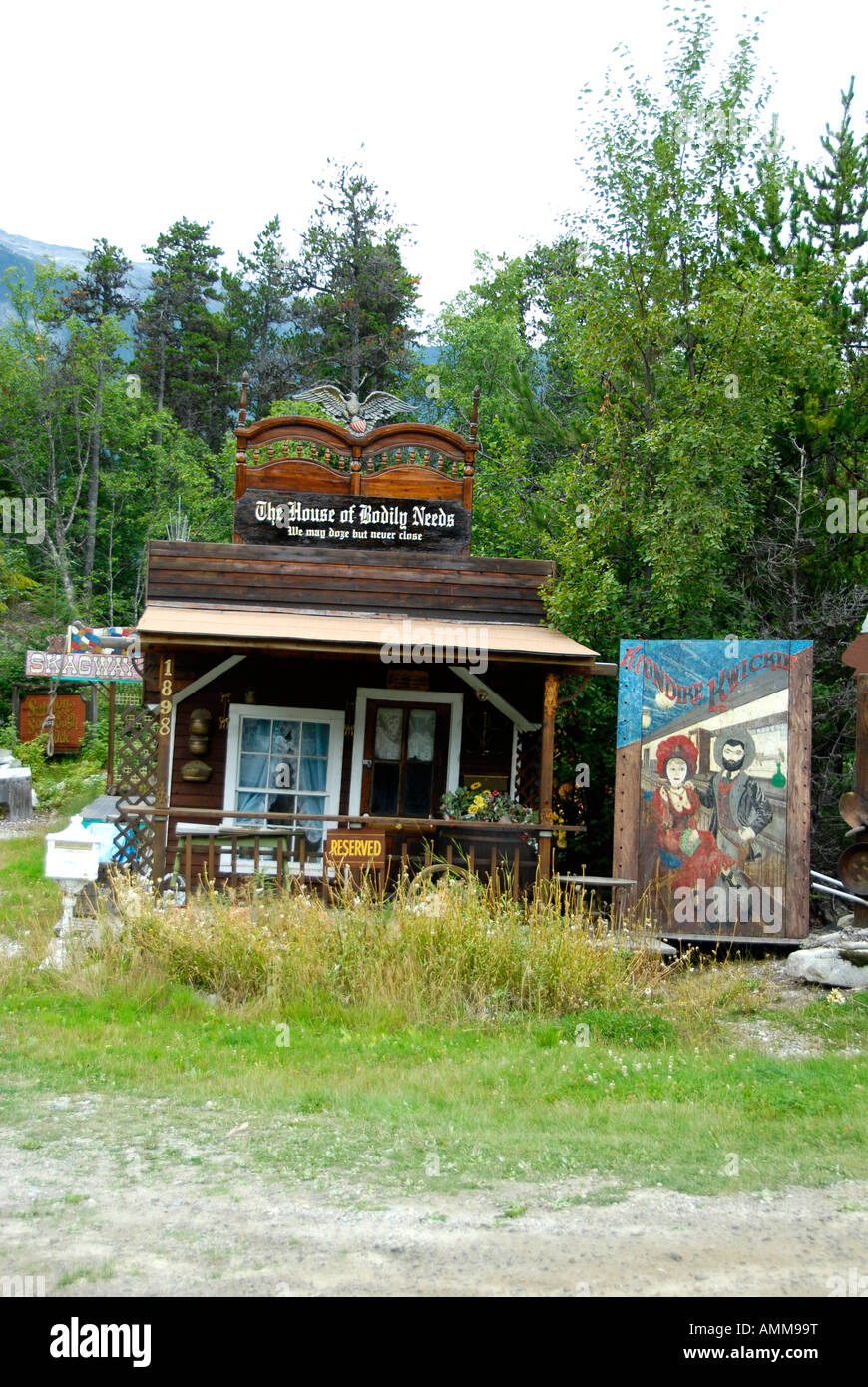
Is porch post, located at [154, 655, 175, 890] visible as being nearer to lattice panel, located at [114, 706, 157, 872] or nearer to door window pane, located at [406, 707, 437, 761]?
lattice panel, located at [114, 706, 157, 872]

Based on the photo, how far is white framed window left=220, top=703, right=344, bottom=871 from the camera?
13766 mm

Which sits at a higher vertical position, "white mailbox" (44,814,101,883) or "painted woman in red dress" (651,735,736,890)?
"painted woman in red dress" (651,735,736,890)

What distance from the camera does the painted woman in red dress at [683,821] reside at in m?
11.5

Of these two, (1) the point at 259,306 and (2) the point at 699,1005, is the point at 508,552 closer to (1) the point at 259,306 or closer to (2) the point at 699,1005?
(2) the point at 699,1005

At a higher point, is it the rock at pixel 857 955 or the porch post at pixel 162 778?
the porch post at pixel 162 778

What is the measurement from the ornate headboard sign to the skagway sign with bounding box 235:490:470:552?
0.01 metres

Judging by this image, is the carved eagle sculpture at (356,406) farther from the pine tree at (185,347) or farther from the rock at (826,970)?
the pine tree at (185,347)

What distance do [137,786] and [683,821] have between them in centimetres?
603

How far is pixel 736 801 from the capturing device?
37.9ft

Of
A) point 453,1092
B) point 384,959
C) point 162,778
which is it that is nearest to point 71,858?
point 162,778

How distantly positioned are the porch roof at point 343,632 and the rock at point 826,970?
356 centimetres

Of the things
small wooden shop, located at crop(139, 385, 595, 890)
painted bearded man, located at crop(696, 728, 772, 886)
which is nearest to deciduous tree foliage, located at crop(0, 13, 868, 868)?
small wooden shop, located at crop(139, 385, 595, 890)

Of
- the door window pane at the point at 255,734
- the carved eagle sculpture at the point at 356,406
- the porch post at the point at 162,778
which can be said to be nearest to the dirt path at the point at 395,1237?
the porch post at the point at 162,778

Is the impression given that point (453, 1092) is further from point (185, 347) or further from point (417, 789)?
point (185, 347)
